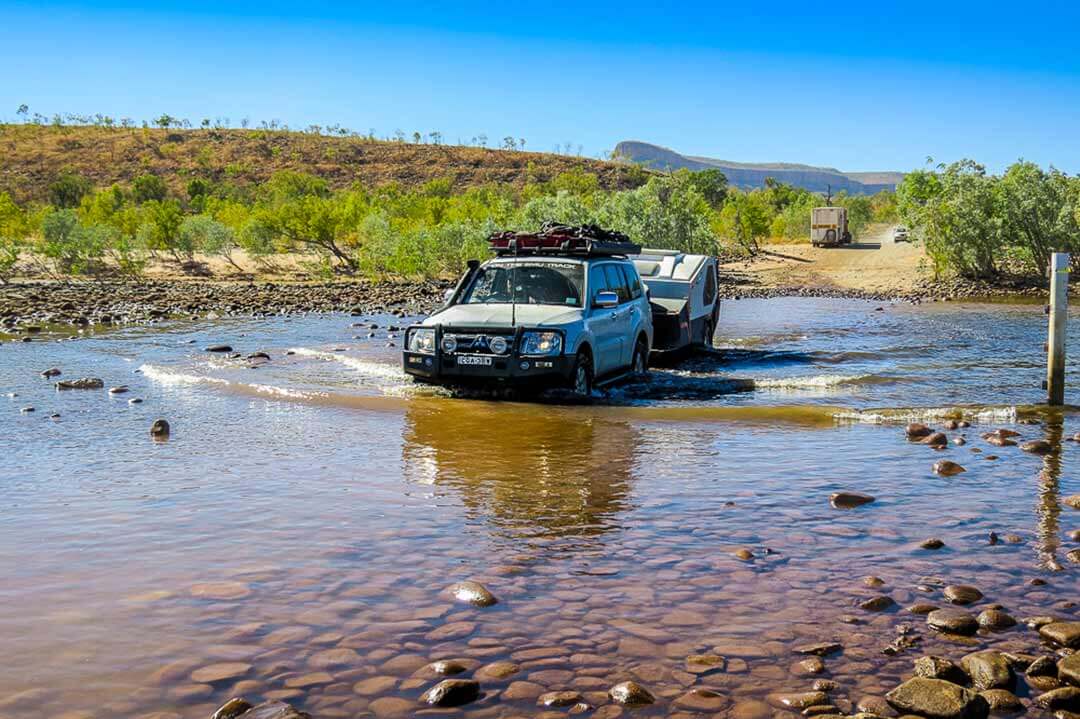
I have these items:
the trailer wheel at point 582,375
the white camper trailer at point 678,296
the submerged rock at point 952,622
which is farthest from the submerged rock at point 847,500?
the white camper trailer at point 678,296

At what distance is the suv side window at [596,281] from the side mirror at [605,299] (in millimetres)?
144

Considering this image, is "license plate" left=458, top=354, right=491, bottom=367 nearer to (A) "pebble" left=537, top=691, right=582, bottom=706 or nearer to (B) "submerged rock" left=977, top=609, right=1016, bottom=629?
(B) "submerged rock" left=977, top=609, right=1016, bottom=629

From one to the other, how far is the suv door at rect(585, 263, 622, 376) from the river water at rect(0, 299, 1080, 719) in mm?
547

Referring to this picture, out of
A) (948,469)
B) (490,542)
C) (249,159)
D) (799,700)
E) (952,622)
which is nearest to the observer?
(799,700)

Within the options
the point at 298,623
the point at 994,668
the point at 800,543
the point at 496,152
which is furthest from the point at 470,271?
the point at 496,152

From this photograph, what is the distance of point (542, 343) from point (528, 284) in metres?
1.44

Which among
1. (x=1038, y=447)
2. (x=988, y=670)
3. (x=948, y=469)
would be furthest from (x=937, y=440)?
(x=988, y=670)

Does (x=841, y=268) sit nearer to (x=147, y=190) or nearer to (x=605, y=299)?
(x=605, y=299)

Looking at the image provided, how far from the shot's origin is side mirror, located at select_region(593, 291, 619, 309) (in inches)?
501

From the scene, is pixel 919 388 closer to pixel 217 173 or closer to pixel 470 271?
pixel 470 271

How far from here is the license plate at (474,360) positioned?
12227 millimetres

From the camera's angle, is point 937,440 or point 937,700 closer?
point 937,700

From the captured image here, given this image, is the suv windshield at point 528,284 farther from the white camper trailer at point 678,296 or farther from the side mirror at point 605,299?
the white camper trailer at point 678,296

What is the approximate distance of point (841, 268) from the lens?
50594mm
